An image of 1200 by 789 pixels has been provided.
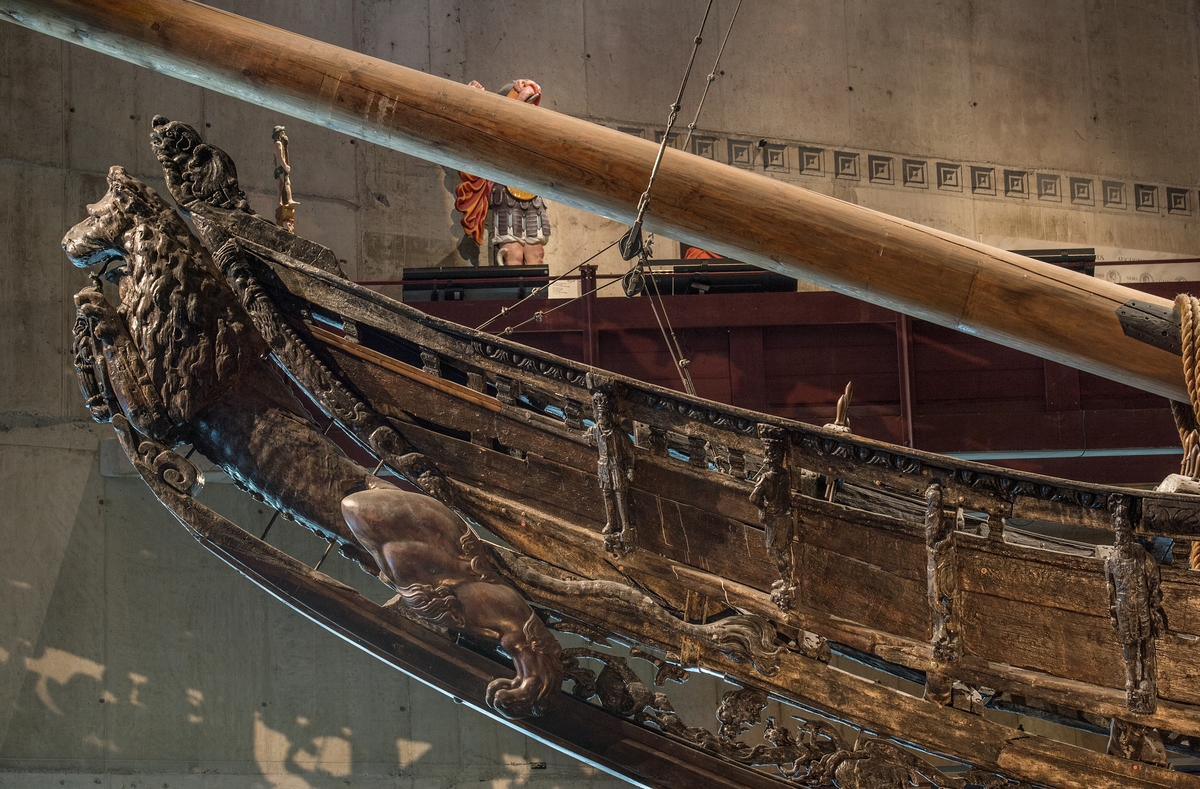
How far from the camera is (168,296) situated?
112 inches

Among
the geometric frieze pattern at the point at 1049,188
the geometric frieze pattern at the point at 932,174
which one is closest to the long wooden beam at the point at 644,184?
the geometric frieze pattern at the point at 932,174

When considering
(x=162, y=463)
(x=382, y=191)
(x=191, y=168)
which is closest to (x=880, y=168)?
(x=382, y=191)

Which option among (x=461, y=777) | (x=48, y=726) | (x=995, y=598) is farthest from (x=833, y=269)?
(x=48, y=726)

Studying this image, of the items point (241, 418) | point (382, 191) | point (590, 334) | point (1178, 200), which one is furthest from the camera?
point (1178, 200)

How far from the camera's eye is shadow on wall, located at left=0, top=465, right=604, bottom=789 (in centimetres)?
482

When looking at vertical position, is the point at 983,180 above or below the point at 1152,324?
above

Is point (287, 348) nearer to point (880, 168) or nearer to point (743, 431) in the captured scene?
point (743, 431)

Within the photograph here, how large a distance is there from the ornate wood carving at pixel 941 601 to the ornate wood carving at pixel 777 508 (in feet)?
1.20

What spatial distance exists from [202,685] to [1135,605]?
4.13 metres

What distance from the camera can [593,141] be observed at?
2.97 meters

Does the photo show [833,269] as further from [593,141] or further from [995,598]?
[995,598]

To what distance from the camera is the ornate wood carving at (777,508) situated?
108 inches

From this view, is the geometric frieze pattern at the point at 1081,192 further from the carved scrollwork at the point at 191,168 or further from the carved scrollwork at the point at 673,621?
the carved scrollwork at the point at 191,168

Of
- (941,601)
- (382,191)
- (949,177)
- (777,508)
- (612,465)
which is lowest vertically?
(941,601)
